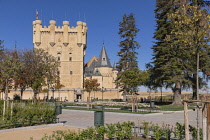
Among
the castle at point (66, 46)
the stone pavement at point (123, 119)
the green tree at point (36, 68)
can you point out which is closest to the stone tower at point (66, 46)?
the castle at point (66, 46)

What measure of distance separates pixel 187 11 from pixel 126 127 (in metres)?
5.29

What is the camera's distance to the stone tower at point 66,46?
2509 inches

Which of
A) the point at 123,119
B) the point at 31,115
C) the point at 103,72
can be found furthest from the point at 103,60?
the point at 31,115

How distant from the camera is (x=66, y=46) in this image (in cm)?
6394

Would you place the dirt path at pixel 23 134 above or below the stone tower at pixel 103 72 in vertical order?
below

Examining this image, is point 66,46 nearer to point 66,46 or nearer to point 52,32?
point 66,46

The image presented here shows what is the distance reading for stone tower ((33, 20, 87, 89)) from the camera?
63.7 metres

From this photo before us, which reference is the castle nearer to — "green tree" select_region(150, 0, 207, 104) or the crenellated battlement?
the crenellated battlement

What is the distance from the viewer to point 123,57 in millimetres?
44156

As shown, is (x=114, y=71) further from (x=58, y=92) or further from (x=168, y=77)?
(x=168, y=77)

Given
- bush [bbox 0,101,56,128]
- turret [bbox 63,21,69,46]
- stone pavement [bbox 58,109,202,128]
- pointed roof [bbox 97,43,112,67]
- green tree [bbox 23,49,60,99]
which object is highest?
turret [bbox 63,21,69,46]

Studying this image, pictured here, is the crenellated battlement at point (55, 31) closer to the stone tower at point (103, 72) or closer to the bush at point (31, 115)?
the stone tower at point (103, 72)

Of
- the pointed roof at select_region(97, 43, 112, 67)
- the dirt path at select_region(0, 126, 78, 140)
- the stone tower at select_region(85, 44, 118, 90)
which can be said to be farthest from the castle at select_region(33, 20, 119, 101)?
the dirt path at select_region(0, 126, 78, 140)

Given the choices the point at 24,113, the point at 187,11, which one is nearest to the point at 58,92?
the point at 24,113
